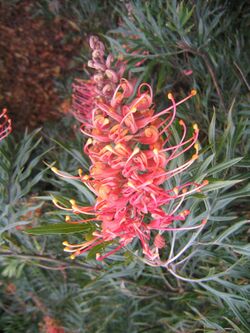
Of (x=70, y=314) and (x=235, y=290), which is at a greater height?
(x=235, y=290)

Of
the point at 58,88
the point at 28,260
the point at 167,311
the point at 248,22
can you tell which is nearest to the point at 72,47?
the point at 58,88

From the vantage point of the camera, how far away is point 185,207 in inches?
37.6

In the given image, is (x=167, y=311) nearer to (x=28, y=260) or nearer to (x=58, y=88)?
(x=28, y=260)

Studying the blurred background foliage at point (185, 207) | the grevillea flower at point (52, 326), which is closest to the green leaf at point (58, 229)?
the blurred background foliage at point (185, 207)

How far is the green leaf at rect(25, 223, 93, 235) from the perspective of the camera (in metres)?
0.79

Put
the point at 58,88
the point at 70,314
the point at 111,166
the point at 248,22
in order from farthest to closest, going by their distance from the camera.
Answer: the point at 58,88
the point at 70,314
the point at 248,22
the point at 111,166

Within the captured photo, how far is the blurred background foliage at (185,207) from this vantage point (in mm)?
952

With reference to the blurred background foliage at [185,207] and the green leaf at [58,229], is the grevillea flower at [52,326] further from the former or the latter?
the green leaf at [58,229]

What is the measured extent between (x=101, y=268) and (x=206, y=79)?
78 centimetres

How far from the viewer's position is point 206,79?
52.1 inches

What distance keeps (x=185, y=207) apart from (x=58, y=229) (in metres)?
0.35

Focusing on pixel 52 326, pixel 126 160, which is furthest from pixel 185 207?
pixel 52 326

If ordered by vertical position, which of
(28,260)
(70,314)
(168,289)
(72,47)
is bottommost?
(70,314)

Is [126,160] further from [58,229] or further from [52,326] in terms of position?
[52,326]
